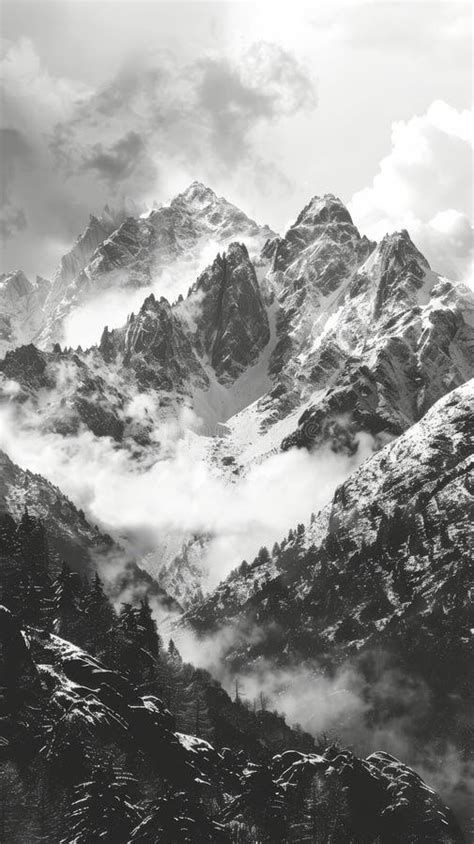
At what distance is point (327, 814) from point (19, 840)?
45.9 m

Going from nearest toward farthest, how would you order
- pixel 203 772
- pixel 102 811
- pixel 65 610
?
pixel 102 811 < pixel 203 772 < pixel 65 610

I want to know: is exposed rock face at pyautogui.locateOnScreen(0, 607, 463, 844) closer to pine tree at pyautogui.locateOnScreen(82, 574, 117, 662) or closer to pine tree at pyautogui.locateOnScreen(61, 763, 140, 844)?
pine tree at pyautogui.locateOnScreen(61, 763, 140, 844)

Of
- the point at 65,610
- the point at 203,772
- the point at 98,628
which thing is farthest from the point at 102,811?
the point at 98,628

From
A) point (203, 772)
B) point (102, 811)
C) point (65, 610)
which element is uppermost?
point (65, 610)

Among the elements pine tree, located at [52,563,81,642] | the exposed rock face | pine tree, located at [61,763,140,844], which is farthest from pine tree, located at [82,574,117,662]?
pine tree, located at [61,763,140,844]

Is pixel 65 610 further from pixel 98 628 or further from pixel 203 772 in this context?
pixel 203 772

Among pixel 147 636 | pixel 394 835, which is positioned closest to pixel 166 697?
pixel 147 636

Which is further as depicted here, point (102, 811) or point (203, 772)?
point (203, 772)

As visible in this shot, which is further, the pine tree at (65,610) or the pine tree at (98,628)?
the pine tree at (65,610)

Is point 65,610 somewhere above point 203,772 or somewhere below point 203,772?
above

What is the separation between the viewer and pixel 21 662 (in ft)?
336

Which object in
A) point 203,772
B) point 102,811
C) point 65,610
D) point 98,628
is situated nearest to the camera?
point 102,811

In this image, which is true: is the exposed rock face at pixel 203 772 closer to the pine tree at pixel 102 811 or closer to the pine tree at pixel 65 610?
the pine tree at pixel 102 811

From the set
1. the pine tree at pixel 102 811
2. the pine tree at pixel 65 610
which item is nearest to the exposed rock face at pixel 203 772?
the pine tree at pixel 102 811
